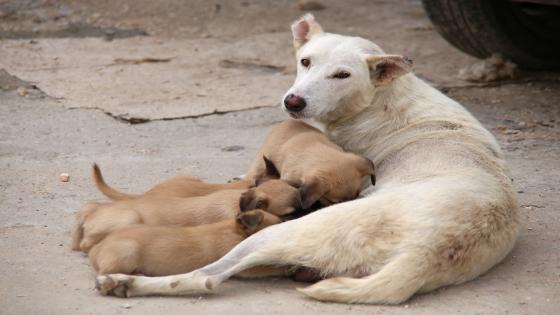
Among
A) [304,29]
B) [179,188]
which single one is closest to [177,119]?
[304,29]

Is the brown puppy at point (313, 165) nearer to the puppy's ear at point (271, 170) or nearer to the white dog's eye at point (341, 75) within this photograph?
the puppy's ear at point (271, 170)

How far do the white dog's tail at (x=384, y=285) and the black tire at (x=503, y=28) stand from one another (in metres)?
4.36

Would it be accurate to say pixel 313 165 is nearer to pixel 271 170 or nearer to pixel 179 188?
pixel 271 170

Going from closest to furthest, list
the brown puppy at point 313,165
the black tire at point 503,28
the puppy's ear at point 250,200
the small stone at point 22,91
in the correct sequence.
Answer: the puppy's ear at point 250,200 → the brown puppy at point 313,165 → the small stone at point 22,91 → the black tire at point 503,28

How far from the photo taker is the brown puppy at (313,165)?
186 inches

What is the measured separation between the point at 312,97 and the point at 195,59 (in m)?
4.13

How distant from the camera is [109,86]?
27.2 ft

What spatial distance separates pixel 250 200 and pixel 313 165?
18.4 inches

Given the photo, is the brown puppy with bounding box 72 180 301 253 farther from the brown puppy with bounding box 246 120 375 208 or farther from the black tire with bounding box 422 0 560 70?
the black tire with bounding box 422 0 560 70

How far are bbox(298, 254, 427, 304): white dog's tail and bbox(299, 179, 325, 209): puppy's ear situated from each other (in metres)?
0.56

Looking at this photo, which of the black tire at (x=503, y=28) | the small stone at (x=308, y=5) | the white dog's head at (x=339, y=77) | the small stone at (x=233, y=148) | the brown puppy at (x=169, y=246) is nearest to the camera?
the brown puppy at (x=169, y=246)

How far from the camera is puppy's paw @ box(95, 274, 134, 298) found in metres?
4.19

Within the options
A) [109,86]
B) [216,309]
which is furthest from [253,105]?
[216,309]

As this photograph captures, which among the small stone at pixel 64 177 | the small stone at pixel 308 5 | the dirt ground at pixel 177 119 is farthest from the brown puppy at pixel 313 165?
the small stone at pixel 308 5
